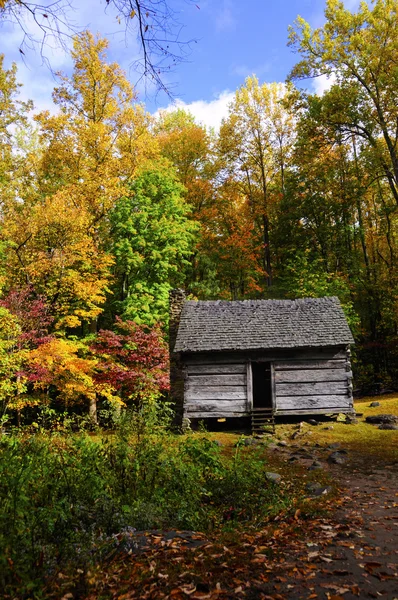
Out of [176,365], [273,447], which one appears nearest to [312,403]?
[273,447]

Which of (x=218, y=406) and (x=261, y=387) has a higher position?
(x=261, y=387)

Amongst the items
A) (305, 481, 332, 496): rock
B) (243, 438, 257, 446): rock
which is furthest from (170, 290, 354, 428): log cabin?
(305, 481, 332, 496): rock

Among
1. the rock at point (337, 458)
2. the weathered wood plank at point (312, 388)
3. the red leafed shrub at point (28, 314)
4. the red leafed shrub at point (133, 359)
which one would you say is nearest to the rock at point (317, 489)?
the rock at point (337, 458)

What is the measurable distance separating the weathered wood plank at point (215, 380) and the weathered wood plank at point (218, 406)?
0.70 m

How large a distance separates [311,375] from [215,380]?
3.84 metres

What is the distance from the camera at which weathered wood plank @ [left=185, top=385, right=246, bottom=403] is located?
16375 millimetres

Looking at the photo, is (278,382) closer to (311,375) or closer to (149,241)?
(311,375)

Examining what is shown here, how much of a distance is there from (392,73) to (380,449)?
15173 millimetres

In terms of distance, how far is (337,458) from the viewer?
10.9m

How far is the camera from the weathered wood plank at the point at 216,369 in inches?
652

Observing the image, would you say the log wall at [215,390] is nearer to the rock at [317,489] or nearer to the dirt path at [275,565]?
the rock at [317,489]

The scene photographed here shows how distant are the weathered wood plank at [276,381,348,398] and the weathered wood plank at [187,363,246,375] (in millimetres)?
1678

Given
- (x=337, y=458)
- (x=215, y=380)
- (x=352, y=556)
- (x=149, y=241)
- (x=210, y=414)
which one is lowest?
(x=337, y=458)

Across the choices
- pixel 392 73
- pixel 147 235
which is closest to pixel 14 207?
pixel 147 235
